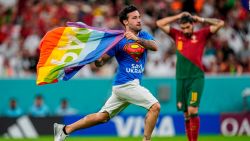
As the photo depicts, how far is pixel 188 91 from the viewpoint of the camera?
17.4m

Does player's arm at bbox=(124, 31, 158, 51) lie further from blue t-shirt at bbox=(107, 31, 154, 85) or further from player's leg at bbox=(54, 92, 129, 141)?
player's leg at bbox=(54, 92, 129, 141)

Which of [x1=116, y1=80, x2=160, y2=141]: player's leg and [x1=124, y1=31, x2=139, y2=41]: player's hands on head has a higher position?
[x1=124, y1=31, x2=139, y2=41]: player's hands on head

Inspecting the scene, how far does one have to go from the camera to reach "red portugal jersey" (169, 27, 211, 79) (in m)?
17.4

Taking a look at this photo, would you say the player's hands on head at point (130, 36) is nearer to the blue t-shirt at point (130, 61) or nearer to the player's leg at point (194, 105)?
the blue t-shirt at point (130, 61)

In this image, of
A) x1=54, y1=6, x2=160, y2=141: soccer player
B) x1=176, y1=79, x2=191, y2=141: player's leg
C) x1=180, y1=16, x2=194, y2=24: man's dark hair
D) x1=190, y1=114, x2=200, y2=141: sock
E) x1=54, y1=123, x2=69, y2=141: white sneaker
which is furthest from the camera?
x1=176, y1=79, x2=191, y2=141: player's leg

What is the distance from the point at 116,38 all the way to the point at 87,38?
0.57 meters

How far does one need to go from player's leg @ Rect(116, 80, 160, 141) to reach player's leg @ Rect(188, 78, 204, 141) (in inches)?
107

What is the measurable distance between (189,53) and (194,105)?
45.4 inches

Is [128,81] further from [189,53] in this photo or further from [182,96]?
[189,53]

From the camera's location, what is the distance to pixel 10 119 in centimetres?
2148

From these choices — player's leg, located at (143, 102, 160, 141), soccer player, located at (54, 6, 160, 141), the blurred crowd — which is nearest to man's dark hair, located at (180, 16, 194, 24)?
soccer player, located at (54, 6, 160, 141)

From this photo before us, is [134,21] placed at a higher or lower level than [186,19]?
higher

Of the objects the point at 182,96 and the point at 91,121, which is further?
the point at 182,96

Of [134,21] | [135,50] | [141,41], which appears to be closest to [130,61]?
[135,50]
